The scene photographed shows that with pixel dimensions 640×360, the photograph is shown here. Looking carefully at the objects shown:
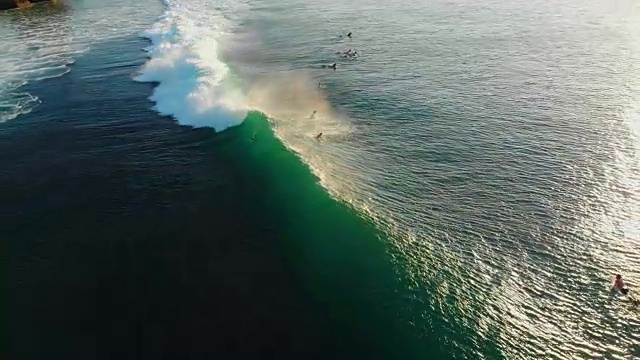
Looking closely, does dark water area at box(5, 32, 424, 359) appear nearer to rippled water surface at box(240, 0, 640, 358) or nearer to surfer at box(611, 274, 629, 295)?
rippled water surface at box(240, 0, 640, 358)

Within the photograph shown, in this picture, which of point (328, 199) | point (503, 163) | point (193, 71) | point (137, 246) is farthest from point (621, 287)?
point (193, 71)

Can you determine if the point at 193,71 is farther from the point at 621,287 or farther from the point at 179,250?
the point at 621,287

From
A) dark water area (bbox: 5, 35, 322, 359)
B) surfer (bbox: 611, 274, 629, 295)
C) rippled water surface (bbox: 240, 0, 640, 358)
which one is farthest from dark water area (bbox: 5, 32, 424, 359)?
surfer (bbox: 611, 274, 629, 295)

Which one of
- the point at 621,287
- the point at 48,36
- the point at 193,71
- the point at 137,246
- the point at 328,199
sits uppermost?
the point at 193,71

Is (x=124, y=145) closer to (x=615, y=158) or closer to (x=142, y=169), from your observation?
(x=142, y=169)

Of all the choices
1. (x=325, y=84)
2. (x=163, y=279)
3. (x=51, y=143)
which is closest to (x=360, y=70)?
(x=325, y=84)

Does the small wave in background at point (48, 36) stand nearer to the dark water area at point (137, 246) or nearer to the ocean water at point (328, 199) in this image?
the ocean water at point (328, 199)
